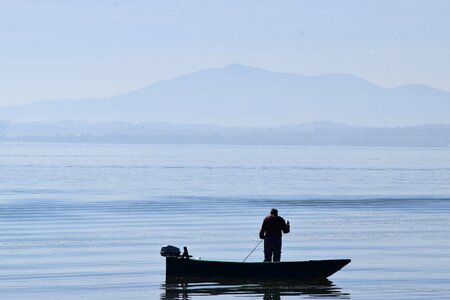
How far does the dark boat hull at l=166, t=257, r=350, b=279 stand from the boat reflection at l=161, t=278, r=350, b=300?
21 cm

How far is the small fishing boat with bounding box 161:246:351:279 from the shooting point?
32.8m

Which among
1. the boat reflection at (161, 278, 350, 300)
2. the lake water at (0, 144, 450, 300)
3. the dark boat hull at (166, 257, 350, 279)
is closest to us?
the boat reflection at (161, 278, 350, 300)

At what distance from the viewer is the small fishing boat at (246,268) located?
3281cm

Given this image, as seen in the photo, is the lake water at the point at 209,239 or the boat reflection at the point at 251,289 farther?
the lake water at the point at 209,239

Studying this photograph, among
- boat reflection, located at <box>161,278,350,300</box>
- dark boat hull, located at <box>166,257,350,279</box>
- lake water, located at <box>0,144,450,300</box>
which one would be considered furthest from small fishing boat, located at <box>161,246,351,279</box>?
lake water, located at <box>0,144,450,300</box>

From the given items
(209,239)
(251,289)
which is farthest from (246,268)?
(209,239)

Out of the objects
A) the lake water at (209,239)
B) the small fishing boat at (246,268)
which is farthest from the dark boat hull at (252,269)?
the lake water at (209,239)

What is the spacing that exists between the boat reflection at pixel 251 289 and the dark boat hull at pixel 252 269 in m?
0.21

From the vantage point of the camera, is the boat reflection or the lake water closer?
the boat reflection

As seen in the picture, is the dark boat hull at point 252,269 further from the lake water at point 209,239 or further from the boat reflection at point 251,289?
the lake water at point 209,239

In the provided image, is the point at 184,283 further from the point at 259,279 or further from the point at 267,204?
the point at 267,204

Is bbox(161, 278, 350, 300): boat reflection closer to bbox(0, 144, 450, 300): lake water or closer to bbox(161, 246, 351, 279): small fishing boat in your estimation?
bbox(0, 144, 450, 300): lake water

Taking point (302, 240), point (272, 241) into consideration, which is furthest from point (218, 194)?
point (272, 241)

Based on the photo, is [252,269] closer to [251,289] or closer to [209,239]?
[251,289]
